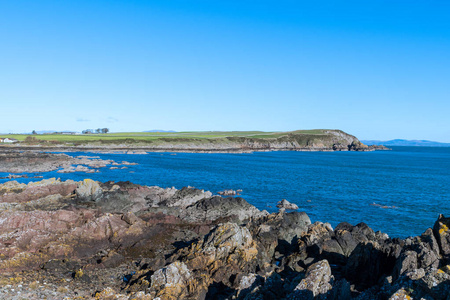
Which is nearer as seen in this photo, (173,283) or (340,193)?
(173,283)

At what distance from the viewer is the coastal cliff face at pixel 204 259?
51.2ft

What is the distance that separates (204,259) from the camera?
20.2 metres

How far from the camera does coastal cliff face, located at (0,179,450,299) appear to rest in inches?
614

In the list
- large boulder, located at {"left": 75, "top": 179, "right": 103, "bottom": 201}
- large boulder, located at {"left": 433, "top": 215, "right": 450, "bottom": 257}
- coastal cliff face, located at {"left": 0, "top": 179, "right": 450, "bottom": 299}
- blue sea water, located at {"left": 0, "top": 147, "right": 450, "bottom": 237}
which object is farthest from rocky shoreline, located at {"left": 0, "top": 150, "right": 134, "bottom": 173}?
large boulder, located at {"left": 433, "top": 215, "right": 450, "bottom": 257}

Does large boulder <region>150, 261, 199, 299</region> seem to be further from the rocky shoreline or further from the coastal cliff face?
the rocky shoreline

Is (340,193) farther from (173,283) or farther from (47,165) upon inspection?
(47,165)

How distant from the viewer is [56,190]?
135 ft

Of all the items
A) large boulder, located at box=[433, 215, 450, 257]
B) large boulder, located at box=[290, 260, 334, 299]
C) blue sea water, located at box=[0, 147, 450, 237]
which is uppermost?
large boulder, located at box=[433, 215, 450, 257]

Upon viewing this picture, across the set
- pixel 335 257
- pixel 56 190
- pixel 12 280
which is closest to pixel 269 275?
pixel 335 257

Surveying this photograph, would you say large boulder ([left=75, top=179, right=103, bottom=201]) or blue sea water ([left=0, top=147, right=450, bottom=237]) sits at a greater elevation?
large boulder ([left=75, top=179, right=103, bottom=201])

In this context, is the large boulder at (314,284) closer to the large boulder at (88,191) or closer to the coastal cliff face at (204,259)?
the coastal cliff face at (204,259)

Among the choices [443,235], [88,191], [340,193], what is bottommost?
[340,193]

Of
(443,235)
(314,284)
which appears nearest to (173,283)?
(314,284)

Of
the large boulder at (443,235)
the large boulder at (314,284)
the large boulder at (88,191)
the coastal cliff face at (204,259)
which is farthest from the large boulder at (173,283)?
the large boulder at (88,191)
